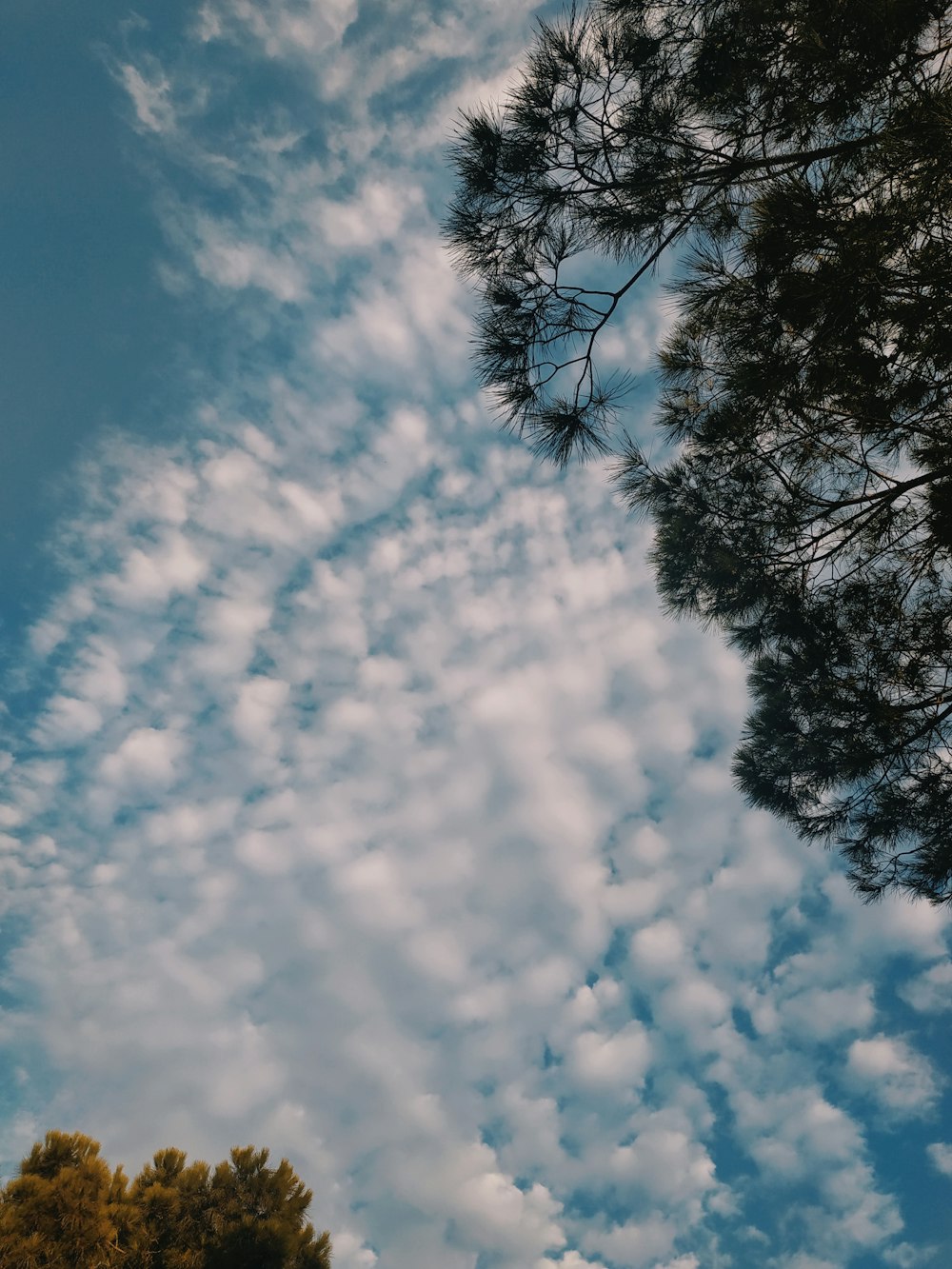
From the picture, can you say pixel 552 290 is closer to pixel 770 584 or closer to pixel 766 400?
pixel 766 400

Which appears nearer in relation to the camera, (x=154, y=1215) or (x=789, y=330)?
(x=789, y=330)

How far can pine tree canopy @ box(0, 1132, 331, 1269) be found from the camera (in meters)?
6.40

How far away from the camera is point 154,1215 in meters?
7.13

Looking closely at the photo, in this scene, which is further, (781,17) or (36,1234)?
(36,1234)

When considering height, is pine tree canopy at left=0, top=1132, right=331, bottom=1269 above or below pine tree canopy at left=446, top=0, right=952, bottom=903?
below

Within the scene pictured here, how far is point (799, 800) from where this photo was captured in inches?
201

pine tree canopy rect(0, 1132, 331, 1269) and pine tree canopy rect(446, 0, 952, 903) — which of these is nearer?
pine tree canopy rect(446, 0, 952, 903)

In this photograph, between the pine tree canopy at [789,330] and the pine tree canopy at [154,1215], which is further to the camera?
the pine tree canopy at [154,1215]

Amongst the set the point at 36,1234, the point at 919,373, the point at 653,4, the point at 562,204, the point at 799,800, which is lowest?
the point at 36,1234

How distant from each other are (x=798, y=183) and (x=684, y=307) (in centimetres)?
106

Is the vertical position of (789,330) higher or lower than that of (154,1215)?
higher

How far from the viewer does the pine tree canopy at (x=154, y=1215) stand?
6401 millimetres

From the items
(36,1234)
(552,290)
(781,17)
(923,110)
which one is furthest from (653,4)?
(36,1234)

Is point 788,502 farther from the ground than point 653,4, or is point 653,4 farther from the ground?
point 653,4
